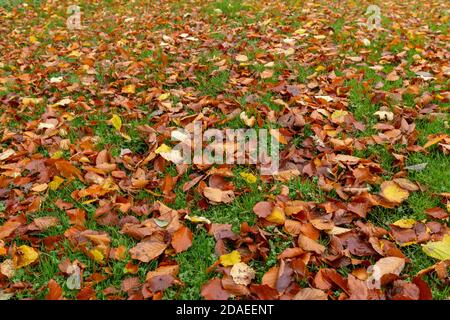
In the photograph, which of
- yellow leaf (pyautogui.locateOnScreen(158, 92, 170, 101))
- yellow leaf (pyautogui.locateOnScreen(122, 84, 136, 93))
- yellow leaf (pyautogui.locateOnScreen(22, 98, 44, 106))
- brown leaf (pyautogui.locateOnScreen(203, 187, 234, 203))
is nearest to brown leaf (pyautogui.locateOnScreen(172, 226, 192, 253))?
brown leaf (pyautogui.locateOnScreen(203, 187, 234, 203))

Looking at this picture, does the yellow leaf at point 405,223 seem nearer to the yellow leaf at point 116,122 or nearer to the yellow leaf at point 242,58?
the yellow leaf at point 116,122

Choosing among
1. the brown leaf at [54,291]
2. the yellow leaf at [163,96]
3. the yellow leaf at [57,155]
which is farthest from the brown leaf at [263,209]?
the yellow leaf at [163,96]

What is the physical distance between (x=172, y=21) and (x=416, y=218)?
14.7 feet

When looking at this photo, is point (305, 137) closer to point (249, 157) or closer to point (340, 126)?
point (340, 126)

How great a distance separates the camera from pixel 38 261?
7.19 feet

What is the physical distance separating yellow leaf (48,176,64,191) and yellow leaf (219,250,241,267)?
48.2 inches

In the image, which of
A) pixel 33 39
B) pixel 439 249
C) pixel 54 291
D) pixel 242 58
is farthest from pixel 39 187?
pixel 33 39

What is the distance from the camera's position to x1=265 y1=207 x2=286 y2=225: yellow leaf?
2.28 meters

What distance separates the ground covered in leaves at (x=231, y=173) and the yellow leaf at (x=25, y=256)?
0.01 m

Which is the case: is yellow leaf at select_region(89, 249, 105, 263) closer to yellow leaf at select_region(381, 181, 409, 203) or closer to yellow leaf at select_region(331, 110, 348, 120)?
yellow leaf at select_region(381, 181, 409, 203)

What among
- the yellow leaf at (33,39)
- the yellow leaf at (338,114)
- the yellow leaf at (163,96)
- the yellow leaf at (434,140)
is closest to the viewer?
the yellow leaf at (434,140)

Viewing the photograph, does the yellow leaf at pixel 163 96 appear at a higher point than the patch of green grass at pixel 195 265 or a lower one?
higher

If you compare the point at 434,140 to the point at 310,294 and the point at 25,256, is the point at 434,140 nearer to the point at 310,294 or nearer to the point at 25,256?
the point at 310,294

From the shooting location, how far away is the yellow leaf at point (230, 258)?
6.85ft
